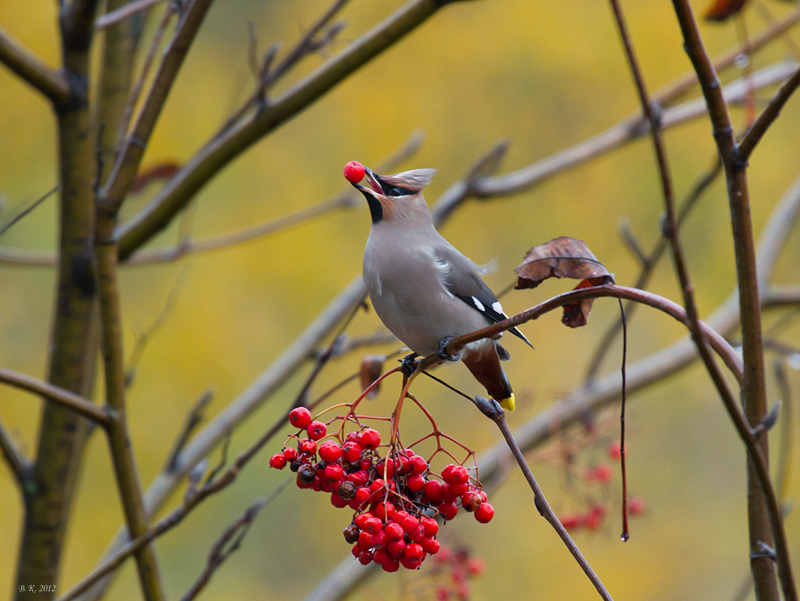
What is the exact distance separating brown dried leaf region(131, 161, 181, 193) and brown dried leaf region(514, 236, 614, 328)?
34.4 inches

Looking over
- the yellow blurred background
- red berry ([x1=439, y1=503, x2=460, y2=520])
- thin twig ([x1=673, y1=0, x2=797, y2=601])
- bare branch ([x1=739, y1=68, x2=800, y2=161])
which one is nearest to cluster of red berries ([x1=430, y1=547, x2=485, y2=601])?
red berry ([x1=439, y1=503, x2=460, y2=520])

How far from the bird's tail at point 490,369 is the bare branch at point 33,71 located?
2.12 feet

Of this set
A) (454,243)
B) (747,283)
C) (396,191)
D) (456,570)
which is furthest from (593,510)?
(454,243)

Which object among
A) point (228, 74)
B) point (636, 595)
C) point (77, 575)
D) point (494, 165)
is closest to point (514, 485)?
point (636, 595)

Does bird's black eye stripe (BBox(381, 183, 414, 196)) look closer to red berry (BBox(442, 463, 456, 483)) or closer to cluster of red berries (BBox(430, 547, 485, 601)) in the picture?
red berry (BBox(442, 463, 456, 483))

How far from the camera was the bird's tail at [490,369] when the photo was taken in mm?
936

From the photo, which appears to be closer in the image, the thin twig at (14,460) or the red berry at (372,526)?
the red berry at (372,526)

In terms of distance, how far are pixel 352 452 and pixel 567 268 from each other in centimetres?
26

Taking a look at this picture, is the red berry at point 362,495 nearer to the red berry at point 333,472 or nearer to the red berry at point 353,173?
the red berry at point 333,472

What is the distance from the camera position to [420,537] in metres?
0.65

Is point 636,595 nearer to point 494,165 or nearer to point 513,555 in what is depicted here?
point 513,555

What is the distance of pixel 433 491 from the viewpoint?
703 millimetres

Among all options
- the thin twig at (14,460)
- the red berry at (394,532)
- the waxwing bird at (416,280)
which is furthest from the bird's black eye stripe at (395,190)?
the thin twig at (14,460)

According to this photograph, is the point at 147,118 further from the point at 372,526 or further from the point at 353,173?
the point at 372,526
